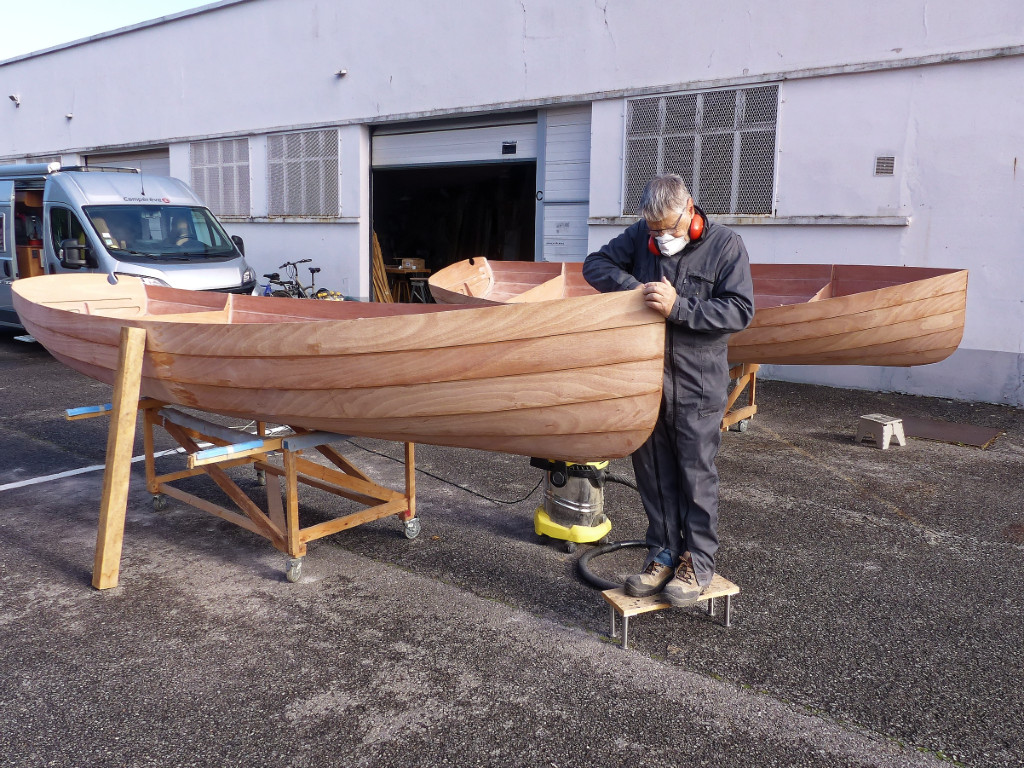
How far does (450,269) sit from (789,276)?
134 inches

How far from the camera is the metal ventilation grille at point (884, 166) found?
8648mm

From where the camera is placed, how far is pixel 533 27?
11.1 m

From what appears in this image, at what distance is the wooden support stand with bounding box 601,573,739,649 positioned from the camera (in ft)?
11.0

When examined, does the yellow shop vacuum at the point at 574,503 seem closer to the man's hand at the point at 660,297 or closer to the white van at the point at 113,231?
the man's hand at the point at 660,297

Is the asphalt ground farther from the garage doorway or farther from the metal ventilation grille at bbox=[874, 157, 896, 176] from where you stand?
the garage doorway

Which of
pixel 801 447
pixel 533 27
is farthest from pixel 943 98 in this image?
pixel 533 27

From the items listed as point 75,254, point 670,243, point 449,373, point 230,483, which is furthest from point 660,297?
point 75,254

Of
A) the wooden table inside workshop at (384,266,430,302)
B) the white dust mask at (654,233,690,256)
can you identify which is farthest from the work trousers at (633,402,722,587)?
the wooden table inside workshop at (384,266,430,302)

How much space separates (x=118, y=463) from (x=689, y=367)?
9.19 ft

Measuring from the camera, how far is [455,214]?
1770 centimetres

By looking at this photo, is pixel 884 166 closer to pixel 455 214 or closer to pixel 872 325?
pixel 872 325

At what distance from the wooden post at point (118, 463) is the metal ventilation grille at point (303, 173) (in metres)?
10.2

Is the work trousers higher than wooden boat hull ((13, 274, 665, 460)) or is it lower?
lower

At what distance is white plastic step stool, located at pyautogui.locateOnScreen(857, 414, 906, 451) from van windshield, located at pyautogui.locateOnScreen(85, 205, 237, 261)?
7.69m
